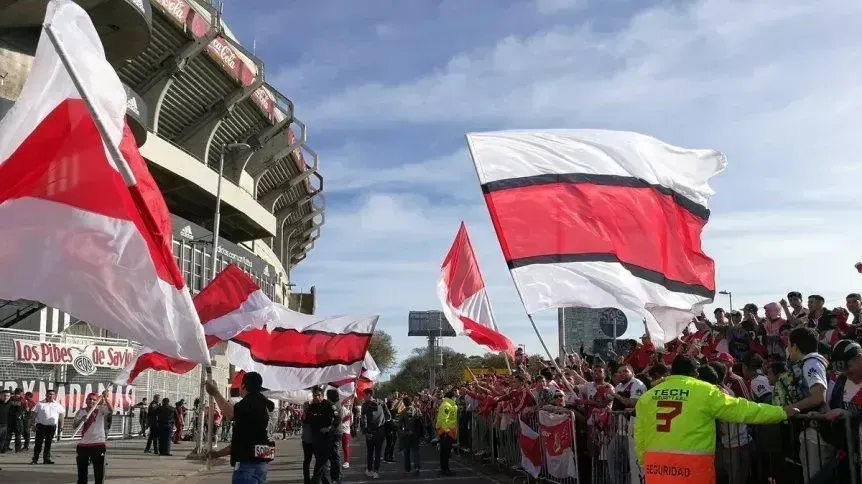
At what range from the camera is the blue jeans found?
7.88 meters

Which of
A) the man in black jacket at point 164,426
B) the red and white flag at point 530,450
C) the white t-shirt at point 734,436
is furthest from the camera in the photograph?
the man in black jacket at point 164,426

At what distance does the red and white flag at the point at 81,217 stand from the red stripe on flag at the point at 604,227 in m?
3.78

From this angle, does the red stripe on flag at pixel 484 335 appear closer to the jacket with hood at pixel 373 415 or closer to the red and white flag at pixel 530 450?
the red and white flag at pixel 530 450

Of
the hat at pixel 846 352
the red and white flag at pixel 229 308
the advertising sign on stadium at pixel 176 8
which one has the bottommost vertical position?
the hat at pixel 846 352

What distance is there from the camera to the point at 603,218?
30.5 ft

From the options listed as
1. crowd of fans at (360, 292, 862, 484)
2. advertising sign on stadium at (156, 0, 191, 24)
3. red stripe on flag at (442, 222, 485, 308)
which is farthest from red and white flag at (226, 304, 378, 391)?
advertising sign on stadium at (156, 0, 191, 24)

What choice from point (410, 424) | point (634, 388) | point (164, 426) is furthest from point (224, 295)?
point (164, 426)

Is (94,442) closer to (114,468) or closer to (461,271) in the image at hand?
(461,271)

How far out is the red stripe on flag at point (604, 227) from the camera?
905 cm

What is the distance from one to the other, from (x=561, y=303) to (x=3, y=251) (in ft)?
16.4

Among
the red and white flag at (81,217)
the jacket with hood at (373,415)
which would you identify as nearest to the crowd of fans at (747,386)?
the jacket with hood at (373,415)

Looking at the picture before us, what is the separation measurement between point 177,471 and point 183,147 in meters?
30.5

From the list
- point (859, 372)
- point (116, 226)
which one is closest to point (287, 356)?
point (116, 226)

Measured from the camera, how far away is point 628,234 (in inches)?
362
